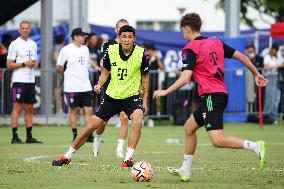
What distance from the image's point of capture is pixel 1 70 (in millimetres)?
26906

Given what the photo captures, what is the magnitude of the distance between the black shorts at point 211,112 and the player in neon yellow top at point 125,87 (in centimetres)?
212

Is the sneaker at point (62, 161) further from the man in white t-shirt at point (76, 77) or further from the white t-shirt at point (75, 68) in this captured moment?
the white t-shirt at point (75, 68)

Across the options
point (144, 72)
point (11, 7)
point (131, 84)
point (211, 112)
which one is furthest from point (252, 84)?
point (211, 112)

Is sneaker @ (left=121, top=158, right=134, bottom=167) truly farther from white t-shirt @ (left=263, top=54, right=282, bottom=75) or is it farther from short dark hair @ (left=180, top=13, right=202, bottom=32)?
white t-shirt @ (left=263, top=54, right=282, bottom=75)

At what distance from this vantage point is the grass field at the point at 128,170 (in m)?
12.1

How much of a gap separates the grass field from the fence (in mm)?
4450

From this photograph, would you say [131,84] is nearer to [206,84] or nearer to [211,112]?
[206,84]

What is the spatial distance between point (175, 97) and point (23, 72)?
8.73m

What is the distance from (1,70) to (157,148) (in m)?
9.17

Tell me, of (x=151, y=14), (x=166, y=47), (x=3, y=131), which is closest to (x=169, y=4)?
(x=151, y=14)

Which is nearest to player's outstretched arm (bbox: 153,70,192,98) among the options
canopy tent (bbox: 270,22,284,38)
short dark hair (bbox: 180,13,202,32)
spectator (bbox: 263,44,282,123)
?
short dark hair (bbox: 180,13,202,32)

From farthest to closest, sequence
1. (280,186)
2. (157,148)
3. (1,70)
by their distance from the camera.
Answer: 1. (1,70)
2. (157,148)
3. (280,186)

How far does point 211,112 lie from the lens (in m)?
12.3

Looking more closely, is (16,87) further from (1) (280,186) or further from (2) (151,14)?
(2) (151,14)
